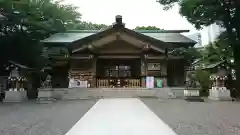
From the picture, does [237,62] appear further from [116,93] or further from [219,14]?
[116,93]

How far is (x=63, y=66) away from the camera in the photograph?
25562 mm

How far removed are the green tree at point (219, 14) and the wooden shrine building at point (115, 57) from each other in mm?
4144

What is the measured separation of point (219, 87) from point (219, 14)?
221 inches

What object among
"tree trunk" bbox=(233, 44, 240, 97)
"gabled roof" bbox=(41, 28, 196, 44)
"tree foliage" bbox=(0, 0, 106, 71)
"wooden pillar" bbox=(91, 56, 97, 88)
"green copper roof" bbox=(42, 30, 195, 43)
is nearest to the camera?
"tree foliage" bbox=(0, 0, 106, 71)

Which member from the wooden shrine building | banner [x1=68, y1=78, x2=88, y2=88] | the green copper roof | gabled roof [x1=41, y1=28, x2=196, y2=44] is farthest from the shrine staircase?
the green copper roof

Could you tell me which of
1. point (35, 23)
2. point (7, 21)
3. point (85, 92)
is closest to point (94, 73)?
point (85, 92)

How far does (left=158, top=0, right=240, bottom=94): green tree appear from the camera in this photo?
A: 66.7 ft

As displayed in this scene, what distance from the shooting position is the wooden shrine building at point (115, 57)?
967 inches

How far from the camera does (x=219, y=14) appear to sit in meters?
20.8

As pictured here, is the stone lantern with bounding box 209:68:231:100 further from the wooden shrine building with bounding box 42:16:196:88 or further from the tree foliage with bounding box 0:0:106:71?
the tree foliage with bounding box 0:0:106:71

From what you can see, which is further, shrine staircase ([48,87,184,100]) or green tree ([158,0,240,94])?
shrine staircase ([48,87,184,100])

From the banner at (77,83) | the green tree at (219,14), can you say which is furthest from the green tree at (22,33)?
the green tree at (219,14)

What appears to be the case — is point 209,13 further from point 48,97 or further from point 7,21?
point 7,21

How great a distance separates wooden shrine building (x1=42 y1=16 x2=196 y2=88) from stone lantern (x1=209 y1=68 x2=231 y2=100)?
18.2 feet
